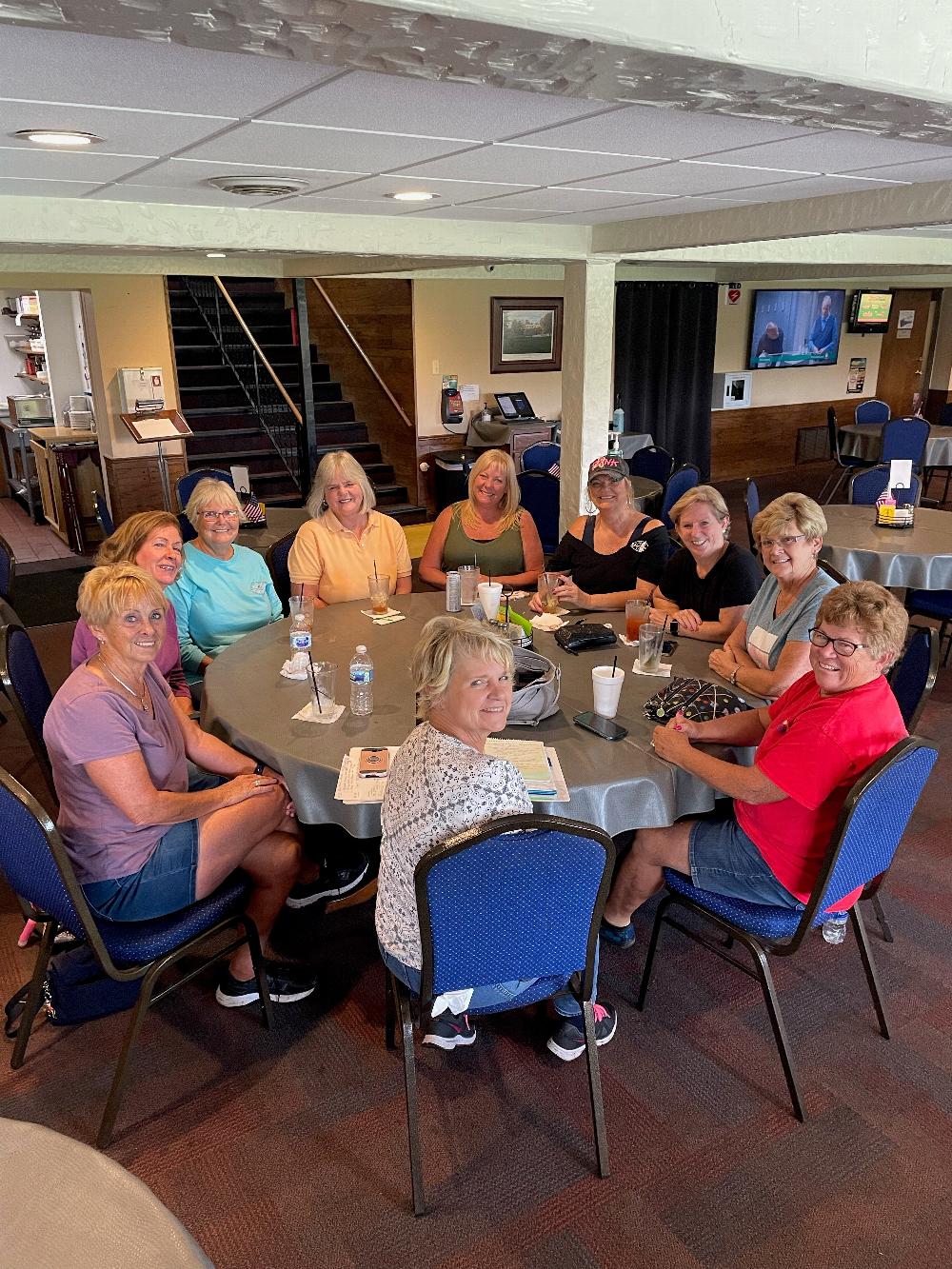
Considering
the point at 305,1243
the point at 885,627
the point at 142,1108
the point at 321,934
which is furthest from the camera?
the point at 321,934

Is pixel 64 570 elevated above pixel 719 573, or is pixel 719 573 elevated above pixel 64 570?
pixel 719 573

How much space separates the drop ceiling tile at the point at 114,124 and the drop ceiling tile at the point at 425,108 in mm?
245

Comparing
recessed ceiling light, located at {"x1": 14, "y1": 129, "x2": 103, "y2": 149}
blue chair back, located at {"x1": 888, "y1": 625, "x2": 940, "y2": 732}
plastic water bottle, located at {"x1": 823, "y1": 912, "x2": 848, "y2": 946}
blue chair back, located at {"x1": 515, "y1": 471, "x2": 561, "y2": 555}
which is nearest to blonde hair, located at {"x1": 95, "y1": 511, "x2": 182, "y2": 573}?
recessed ceiling light, located at {"x1": 14, "y1": 129, "x2": 103, "y2": 149}

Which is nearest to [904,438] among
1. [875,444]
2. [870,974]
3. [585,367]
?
[875,444]

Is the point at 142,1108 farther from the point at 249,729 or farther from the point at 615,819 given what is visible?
the point at 615,819

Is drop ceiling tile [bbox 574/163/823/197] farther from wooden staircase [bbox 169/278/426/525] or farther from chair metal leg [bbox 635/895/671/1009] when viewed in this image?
wooden staircase [bbox 169/278/426/525]

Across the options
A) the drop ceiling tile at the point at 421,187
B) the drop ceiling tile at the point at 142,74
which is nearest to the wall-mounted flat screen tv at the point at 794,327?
the drop ceiling tile at the point at 421,187

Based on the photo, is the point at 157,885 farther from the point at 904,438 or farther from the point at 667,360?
the point at 667,360

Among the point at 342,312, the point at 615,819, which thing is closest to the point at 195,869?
the point at 615,819

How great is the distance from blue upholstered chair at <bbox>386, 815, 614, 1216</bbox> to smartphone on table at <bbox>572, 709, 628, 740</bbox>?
0.64 metres

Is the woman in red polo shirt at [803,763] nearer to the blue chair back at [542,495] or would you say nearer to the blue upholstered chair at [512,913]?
the blue upholstered chair at [512,913]

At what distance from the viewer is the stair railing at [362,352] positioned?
370 inches

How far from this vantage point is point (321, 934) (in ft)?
9.78

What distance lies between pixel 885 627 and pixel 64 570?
7.40 meters
